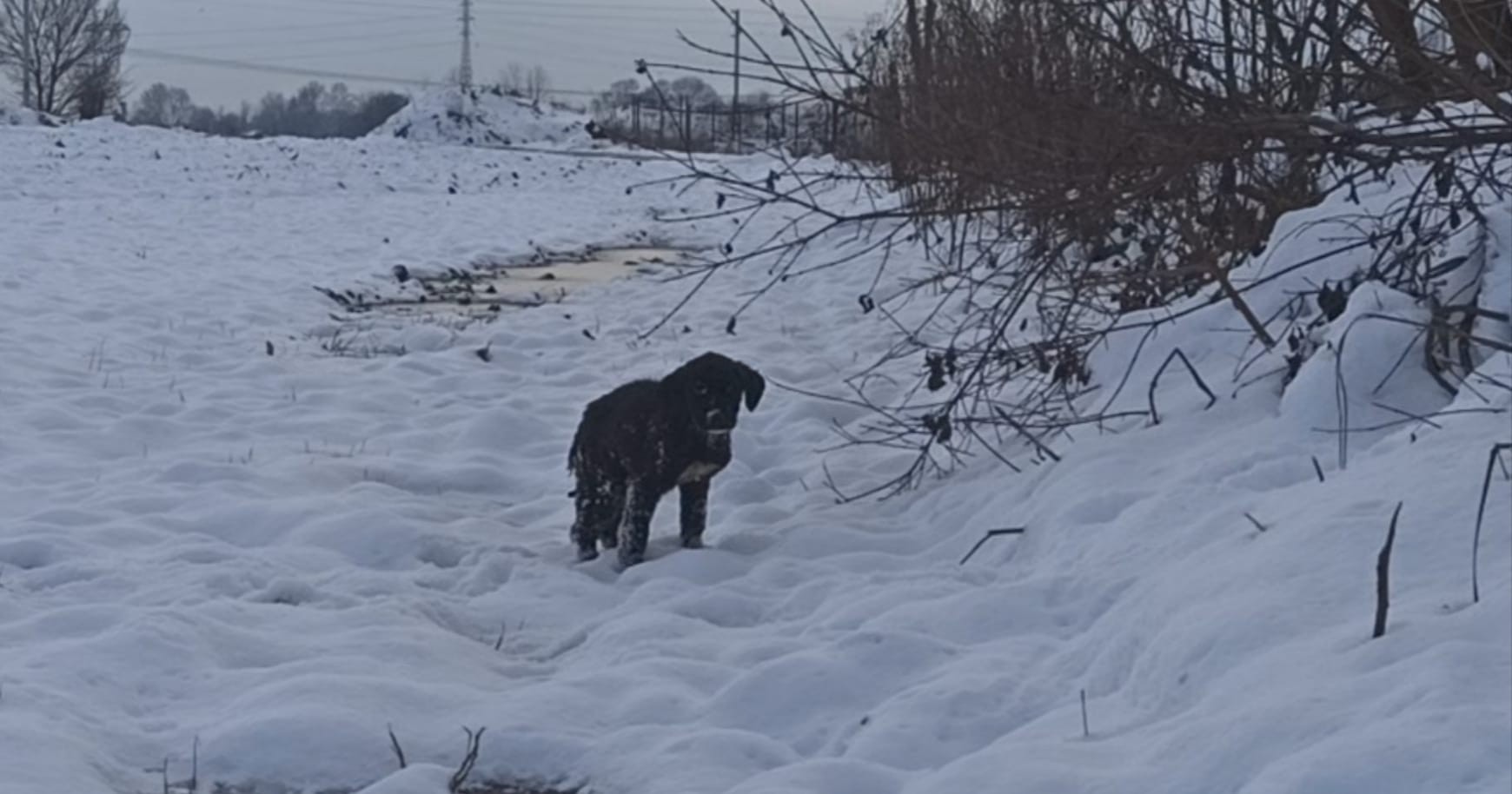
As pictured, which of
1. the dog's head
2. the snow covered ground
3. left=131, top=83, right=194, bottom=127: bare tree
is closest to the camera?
the snow covered ground

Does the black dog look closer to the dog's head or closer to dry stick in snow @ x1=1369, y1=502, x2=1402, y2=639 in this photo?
the dog's head

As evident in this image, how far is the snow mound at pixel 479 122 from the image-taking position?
146 feet

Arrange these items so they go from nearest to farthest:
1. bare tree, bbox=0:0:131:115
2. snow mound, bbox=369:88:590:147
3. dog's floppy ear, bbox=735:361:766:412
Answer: dog's floppy ear, bbox=735:361:766:412, snow mound, bbox=369:88:590:147, bare tree, bbox=0:0:131:115

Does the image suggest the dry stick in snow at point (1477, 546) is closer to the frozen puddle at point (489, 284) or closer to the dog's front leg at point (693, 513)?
the dog's front leg at point (693, 513)

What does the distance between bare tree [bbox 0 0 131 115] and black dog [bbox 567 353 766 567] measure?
57114 millimetres

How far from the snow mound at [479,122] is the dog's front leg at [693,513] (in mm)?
36722

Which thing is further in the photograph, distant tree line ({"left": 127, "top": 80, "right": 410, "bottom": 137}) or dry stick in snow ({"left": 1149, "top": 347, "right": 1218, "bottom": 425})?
distant tree line ({"left": 127, "top": 80, "right": 410, "bottom": 137})

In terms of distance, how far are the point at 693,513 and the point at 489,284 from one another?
394 inches

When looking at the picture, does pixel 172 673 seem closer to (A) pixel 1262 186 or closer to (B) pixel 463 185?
(A) pixel 1262 186

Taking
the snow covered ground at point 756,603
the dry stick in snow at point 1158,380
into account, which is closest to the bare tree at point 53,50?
the snow covered ground at point 756,603

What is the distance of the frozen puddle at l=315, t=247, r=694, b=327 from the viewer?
14.1 meters

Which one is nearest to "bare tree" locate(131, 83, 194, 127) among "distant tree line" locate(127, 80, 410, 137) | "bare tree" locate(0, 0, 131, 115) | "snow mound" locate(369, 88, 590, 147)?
"distant tree line" locate(127, 80, 410, 137)

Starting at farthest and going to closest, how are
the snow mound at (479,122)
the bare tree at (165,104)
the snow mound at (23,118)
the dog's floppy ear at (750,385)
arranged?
1. the bare tree at (165,104)
2. the snow mound at (479,122)
3. the snow mound at (23,118)
4. the dog's floppy ear at (750,385)

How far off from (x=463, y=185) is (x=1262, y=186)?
22494mm
